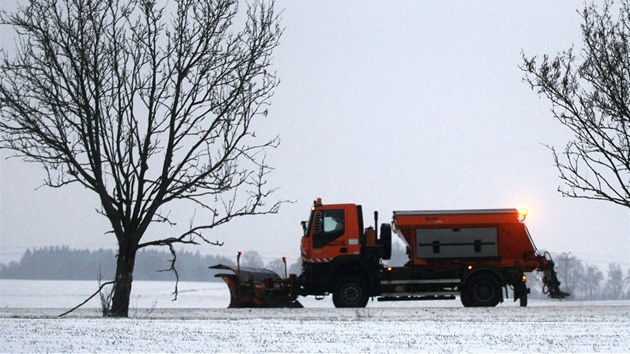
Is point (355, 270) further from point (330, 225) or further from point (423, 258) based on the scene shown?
point (423, 258)

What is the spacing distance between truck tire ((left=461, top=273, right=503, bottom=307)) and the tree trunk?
8735 mm

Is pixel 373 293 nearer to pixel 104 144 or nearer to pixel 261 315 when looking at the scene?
pixel 261 315

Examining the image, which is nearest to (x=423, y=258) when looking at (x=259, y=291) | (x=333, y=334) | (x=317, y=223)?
(x=317, y=223)

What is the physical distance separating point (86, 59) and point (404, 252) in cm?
1072

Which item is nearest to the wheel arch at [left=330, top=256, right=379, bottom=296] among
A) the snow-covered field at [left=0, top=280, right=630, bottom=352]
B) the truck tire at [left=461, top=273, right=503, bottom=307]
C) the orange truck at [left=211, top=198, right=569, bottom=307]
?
the orange truck at [left=211, top=198, right=569, bottom=307]

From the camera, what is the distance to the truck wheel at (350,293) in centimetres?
2273

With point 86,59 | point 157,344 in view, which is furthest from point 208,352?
point 86,59

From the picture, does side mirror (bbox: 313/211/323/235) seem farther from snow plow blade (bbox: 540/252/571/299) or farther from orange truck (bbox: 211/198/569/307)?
snow plow blade (bbox: 540/252/571/299)

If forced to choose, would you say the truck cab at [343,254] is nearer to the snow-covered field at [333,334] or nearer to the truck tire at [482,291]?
the truck tire at [482,291]

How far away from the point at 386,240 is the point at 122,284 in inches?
287

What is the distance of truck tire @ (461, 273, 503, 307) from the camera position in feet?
74.8

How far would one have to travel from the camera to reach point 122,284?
19469mm

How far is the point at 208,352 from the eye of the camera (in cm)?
1132

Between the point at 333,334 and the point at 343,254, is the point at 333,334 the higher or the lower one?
the lower one
